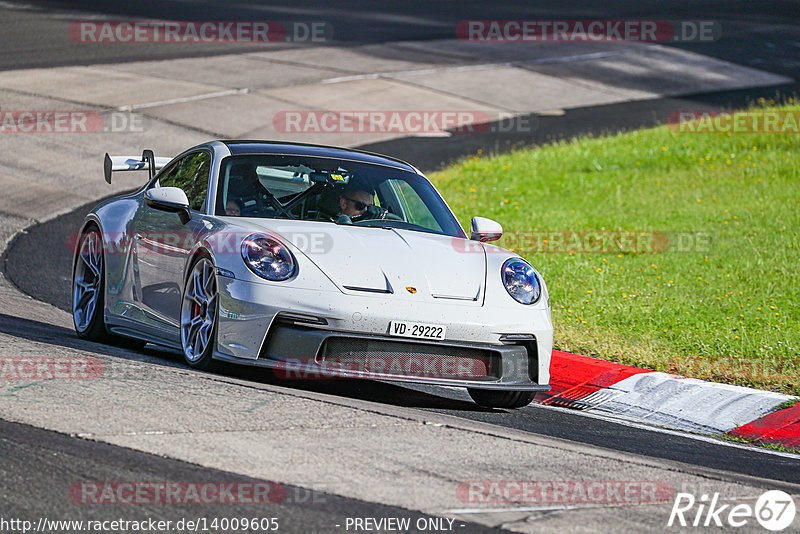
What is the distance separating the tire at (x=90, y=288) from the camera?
838cm

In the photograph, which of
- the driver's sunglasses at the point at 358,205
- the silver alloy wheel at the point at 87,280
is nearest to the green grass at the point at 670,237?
the driver's sunglasses at the point at 358,205

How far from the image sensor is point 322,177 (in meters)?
7.91

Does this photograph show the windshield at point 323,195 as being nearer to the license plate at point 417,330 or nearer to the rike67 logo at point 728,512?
the license plate at point 417,330

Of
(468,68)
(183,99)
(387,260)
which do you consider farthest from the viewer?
(468,68)

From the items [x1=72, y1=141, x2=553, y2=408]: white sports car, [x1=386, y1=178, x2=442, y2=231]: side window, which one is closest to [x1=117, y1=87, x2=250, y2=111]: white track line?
[x1=72, y1=141, x2=553, y2=408]: white sports car

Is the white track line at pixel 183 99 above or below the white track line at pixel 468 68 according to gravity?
below

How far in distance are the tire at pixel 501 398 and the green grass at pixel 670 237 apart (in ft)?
5.56

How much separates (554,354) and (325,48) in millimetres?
19434

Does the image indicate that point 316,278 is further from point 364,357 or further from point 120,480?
point 120,480

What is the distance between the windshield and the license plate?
4.05 ft

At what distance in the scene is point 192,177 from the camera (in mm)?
8156

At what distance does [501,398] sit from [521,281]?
0.72m

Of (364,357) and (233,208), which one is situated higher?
(233,208)

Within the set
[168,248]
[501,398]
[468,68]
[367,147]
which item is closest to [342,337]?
[501,398]
